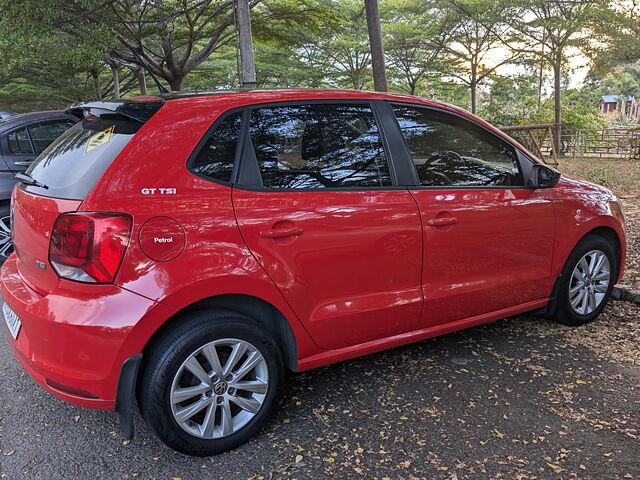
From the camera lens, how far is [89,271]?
2.21 m

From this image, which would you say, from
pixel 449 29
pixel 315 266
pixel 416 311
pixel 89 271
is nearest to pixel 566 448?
pixel 416 311

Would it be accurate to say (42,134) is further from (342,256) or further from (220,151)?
(342,256)

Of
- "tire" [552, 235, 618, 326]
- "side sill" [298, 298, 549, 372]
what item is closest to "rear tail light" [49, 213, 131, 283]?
"side sill" [298, 298, 549, 372]

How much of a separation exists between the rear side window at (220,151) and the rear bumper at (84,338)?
2.24 feet

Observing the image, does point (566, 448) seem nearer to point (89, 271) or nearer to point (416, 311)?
point (416, 311)

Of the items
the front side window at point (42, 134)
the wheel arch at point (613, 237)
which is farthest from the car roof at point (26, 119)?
the wheel arch at point (613, 237)

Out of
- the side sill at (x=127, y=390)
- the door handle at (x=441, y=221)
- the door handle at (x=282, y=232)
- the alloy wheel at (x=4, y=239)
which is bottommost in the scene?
the side sill at (x=127, y=390)

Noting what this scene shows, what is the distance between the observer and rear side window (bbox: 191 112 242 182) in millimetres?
2475

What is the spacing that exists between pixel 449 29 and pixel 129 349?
83.4ft

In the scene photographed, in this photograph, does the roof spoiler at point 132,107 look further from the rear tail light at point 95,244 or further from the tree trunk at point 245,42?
the tree trunk at point 245,42

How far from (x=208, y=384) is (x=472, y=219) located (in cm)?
185

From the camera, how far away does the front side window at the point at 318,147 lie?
8.77 feet

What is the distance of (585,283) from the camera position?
3977 millimetres

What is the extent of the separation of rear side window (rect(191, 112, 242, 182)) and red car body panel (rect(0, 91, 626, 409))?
0.05 m
